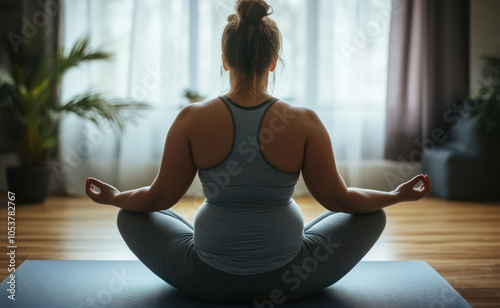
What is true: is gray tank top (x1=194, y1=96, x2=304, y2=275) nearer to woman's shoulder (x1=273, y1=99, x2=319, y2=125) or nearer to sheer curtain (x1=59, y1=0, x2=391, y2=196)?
woman's shoulder (x1=273, y1=99, x2=319, y2=125)

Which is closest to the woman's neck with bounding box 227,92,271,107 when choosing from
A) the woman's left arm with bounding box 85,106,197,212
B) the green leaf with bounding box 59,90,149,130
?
the woman's left arm with bounding box 85,106,197,212

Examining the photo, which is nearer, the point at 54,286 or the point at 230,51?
the point at 230,51

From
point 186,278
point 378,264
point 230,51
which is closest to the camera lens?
point 230,51

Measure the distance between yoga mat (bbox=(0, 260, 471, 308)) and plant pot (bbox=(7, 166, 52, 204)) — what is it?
1614 millimetres

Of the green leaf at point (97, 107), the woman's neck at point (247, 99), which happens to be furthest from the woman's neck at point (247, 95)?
the green leaf at point (97, 107)

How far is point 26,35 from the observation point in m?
3.71

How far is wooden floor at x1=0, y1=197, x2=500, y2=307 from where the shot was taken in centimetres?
196

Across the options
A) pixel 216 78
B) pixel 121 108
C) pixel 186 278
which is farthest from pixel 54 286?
pixel 216 78

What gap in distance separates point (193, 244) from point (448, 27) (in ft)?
10.5

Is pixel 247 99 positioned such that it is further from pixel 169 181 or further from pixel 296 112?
pixel 169 181

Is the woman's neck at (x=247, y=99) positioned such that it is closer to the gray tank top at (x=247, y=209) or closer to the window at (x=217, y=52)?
the gray tank top at (x=247, y=209)

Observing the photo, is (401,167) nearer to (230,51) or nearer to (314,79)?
(314,79)

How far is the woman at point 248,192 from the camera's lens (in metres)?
1.34

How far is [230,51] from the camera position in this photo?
136cm
